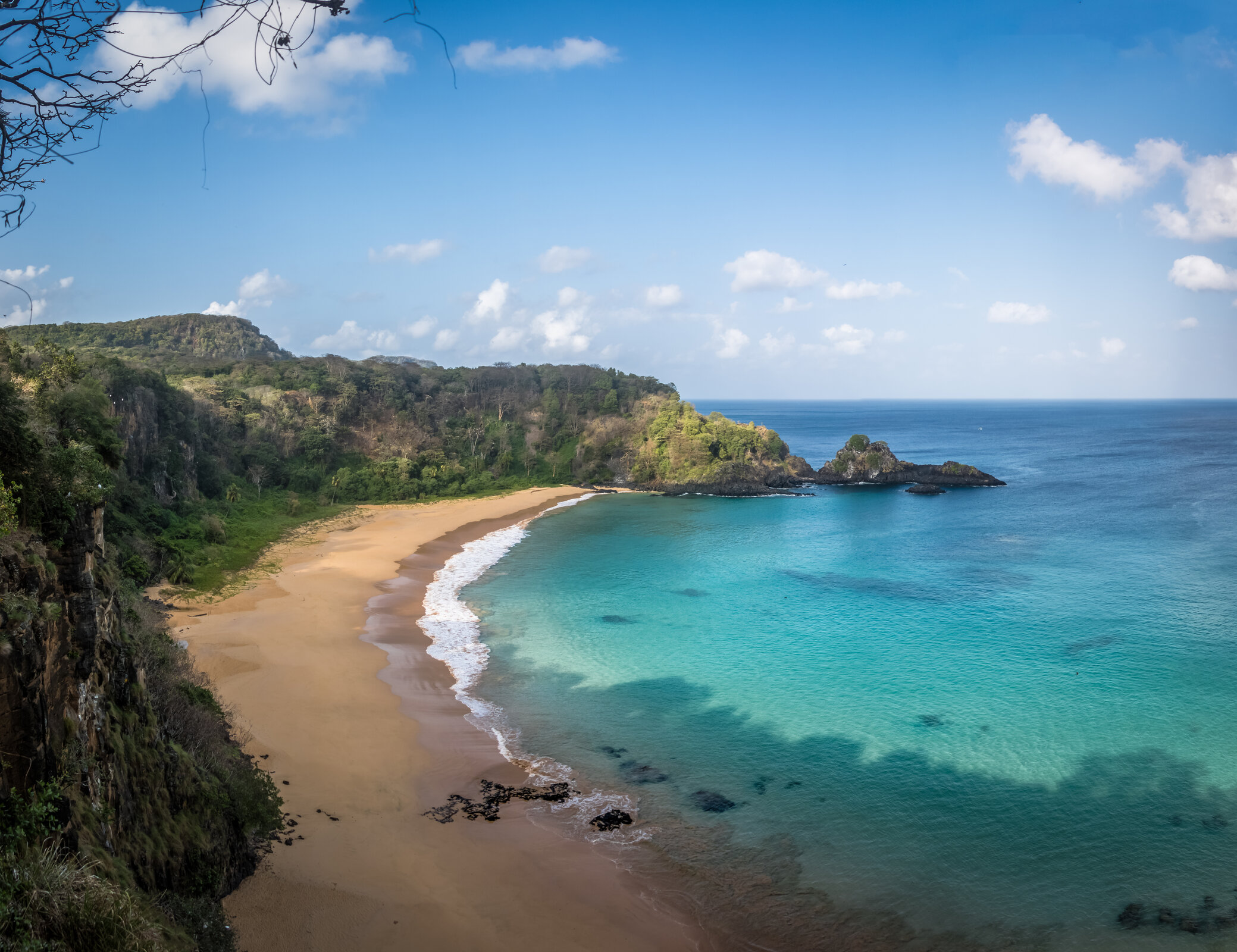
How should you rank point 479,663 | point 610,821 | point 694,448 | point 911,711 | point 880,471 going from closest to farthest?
point 610,821 < point 911,711 < point 479,663 < point 694,448 < point 880,471

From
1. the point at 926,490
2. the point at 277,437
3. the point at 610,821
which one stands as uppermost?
the point at 277,437

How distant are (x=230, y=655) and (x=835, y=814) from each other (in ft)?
58.8

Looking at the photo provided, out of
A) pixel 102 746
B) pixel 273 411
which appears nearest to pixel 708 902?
pixel 102 746

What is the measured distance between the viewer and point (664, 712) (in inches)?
776

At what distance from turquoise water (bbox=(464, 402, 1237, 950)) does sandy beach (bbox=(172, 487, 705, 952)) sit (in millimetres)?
1870

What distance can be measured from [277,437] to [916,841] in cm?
5131

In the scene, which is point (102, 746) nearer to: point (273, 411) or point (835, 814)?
point (835, 814)

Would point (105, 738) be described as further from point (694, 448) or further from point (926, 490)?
point (926, 490)

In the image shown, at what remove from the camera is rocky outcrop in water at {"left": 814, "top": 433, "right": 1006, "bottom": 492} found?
6456 cm

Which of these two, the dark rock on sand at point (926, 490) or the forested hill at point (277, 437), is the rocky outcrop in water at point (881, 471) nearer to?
the dark rock on sand at point (926, 490)

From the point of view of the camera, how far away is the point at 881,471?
66.2 metres

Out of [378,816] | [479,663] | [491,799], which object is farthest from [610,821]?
[479,663]

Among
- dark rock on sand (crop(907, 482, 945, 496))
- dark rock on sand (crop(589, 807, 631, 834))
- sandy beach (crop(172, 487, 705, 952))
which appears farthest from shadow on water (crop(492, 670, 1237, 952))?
dark rock on sand (crop(907, 482, 945, 496))

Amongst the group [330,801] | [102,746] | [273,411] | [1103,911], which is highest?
[273,411]
